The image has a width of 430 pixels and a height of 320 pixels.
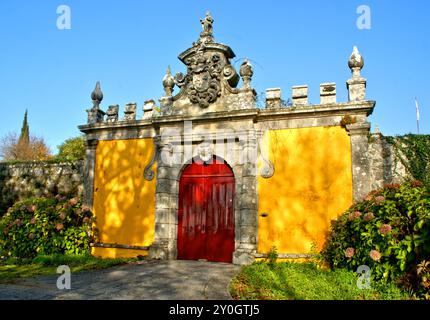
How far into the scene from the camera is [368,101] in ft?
24.0

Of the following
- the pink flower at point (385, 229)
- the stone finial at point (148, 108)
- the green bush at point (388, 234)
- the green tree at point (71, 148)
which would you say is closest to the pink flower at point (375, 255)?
the green bush at point (388, 234)

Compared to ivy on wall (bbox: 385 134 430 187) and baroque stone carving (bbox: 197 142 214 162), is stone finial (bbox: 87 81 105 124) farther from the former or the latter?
ivy on wall (bbox: 385 134 430 187)

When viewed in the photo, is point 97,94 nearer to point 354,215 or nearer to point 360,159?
point 360,159

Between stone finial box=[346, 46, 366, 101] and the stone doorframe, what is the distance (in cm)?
230

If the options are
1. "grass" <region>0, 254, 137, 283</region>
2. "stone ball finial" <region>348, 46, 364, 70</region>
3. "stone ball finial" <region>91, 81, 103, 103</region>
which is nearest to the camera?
"grass" <region>0, 254, 137, 283</region>

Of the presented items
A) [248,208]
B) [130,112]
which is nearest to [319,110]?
[248,208]

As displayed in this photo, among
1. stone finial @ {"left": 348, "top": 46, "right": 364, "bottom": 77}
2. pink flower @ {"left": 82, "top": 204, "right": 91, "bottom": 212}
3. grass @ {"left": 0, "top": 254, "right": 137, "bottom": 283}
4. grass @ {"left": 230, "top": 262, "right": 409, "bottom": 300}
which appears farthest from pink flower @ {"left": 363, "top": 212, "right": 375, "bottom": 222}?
pink flower @ {"left": 82, "top": 204, "right": 91, "bottom": 212}

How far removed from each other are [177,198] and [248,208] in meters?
1.96

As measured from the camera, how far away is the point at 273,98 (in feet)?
27.1

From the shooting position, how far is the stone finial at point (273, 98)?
324 inches

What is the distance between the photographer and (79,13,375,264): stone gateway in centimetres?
750

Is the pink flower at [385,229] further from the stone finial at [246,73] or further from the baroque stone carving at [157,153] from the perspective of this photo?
the baroque stone carving at [157,153]

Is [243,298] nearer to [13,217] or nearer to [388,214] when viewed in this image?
[388,214]
